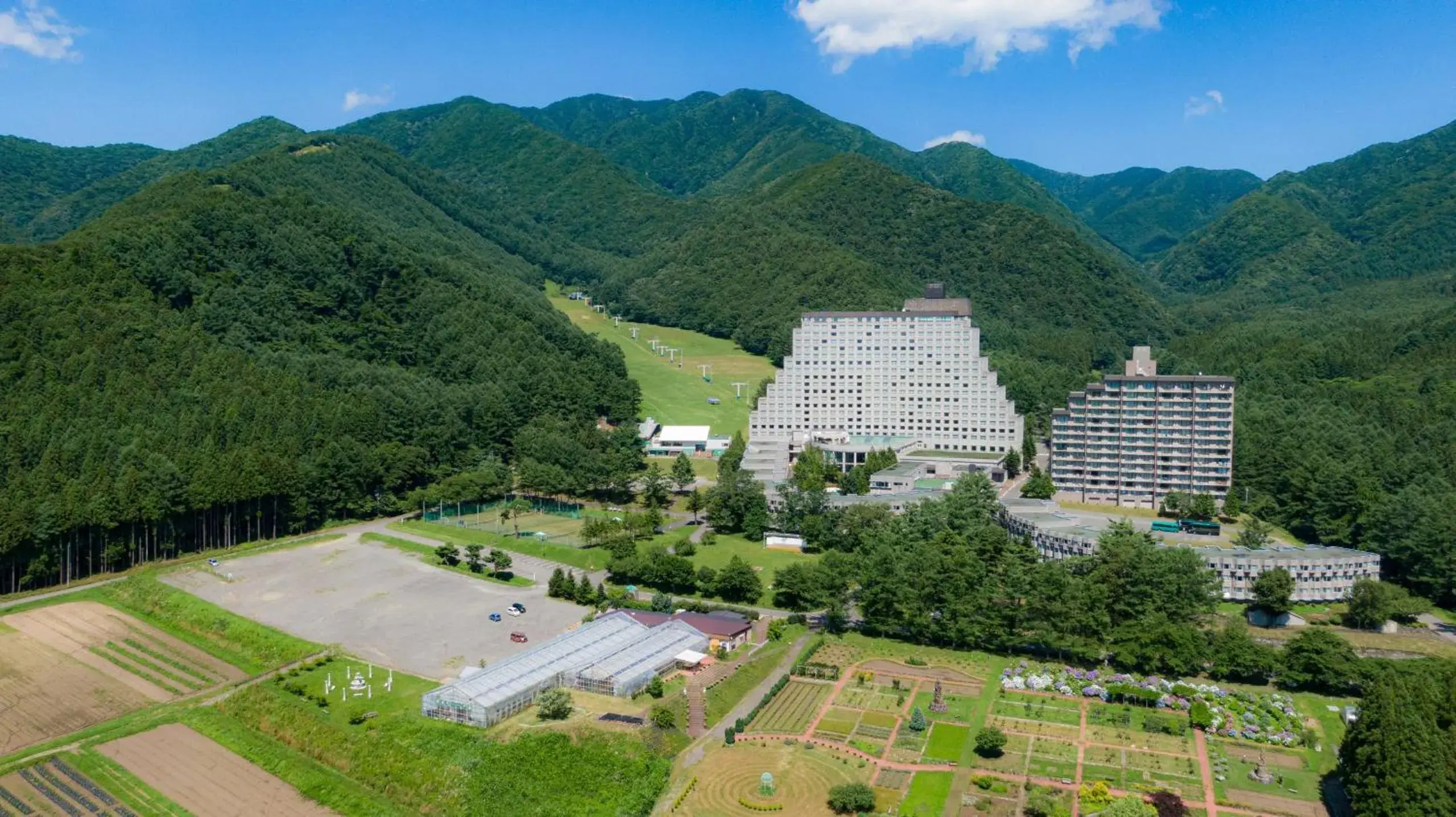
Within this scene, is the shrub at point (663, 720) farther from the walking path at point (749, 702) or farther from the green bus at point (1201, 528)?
the green bus at point (1201, 528)

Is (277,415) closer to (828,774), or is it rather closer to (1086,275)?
(828,774)

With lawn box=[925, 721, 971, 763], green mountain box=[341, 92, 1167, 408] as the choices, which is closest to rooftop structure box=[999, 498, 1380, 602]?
lawn box=[925, 721, 971, 763]

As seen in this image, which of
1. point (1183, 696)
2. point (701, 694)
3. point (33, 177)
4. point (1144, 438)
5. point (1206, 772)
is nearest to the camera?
point (1206, 772)

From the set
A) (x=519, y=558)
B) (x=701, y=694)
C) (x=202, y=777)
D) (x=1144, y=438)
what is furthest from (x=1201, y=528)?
(x=202, y=777)

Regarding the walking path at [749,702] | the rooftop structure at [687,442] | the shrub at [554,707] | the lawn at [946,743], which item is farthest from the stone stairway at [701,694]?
Result: the rooftop structure at [687,442]

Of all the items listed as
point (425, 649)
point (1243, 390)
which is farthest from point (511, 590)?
point (1243, 390)

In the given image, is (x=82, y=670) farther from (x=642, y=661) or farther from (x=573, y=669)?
(x=642, y=661)
